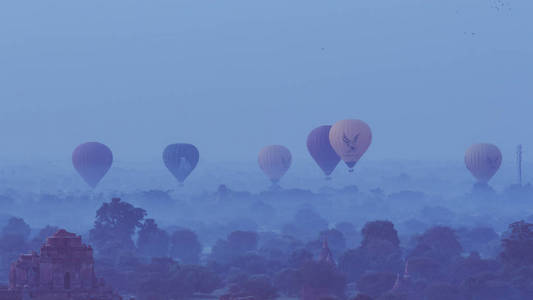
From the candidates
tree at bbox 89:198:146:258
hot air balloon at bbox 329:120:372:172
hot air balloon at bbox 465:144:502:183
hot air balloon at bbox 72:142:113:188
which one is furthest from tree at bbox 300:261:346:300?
hot air balloon at bbox 465:144:502:183

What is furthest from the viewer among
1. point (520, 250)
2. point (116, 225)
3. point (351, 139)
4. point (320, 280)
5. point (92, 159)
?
point (92, 159)

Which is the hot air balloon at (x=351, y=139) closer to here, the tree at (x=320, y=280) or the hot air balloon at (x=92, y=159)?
the hot air balloon at (x=92, y=159)

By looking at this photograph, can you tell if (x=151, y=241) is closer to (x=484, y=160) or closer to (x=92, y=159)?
(x=92, y=159)

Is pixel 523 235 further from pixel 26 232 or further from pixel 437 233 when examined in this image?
pixel 26 232

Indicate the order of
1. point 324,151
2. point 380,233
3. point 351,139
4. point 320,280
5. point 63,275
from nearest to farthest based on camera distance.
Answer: point 63,275
point 320,280
point 380,233
point 351,139
point 324,151

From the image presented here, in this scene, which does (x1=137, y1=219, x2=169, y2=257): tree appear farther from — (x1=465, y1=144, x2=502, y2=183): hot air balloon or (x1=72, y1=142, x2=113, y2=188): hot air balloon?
(x1=465, y1=144, x2=502, y2=183): hot air balloon

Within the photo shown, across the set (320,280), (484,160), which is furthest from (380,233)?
(484,160)

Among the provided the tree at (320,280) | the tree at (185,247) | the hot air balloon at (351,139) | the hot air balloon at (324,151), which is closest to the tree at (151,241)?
the tree at (185,247)

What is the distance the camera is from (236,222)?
623 feet

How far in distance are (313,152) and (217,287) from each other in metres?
59.9

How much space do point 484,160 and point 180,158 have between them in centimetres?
3778

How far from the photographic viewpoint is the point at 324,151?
15350 centimetres

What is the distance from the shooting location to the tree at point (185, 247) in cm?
12775

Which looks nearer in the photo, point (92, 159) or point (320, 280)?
point (320, 280)
